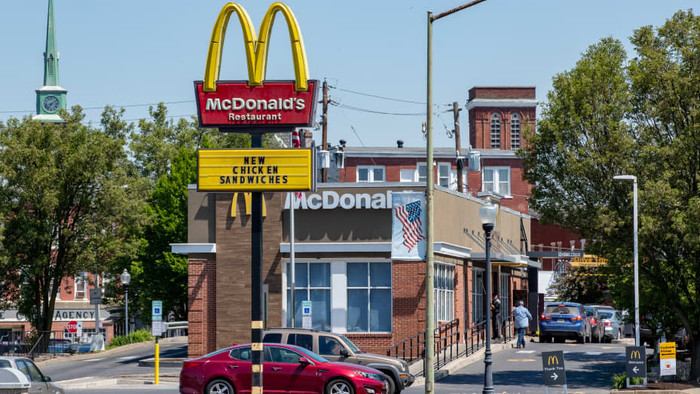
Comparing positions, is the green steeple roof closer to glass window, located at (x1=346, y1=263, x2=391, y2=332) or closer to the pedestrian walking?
the pedestrian walking

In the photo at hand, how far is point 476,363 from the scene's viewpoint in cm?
3853

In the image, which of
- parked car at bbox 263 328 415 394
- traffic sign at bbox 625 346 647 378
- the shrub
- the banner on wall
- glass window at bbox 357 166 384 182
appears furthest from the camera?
glass window at bbox 357 166 384 182

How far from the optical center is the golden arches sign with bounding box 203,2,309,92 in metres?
21.0

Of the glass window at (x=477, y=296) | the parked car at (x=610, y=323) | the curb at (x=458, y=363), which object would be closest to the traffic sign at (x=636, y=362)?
the curb at (x=458, y=363)

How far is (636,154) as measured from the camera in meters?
34.5

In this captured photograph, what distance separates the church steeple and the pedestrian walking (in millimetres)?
80339

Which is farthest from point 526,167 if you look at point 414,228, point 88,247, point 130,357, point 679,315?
point 88,247

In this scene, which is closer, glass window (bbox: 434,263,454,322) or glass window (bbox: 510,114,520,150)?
glass window (bbox: 434,263,454,322)

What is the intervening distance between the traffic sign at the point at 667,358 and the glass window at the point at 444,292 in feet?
37.4

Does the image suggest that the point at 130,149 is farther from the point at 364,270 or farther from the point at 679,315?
the point at 679,315

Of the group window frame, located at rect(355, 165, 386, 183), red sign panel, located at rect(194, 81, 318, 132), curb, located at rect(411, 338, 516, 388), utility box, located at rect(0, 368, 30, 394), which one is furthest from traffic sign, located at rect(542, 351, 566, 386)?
window frame, located at rect(355, 165, 386, 183)

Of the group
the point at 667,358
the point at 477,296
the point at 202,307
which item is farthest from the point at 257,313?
the point at 477,296

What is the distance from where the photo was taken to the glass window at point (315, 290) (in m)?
40.3

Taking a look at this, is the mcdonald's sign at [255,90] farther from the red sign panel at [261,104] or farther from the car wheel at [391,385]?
the car wheel at [391,385]
